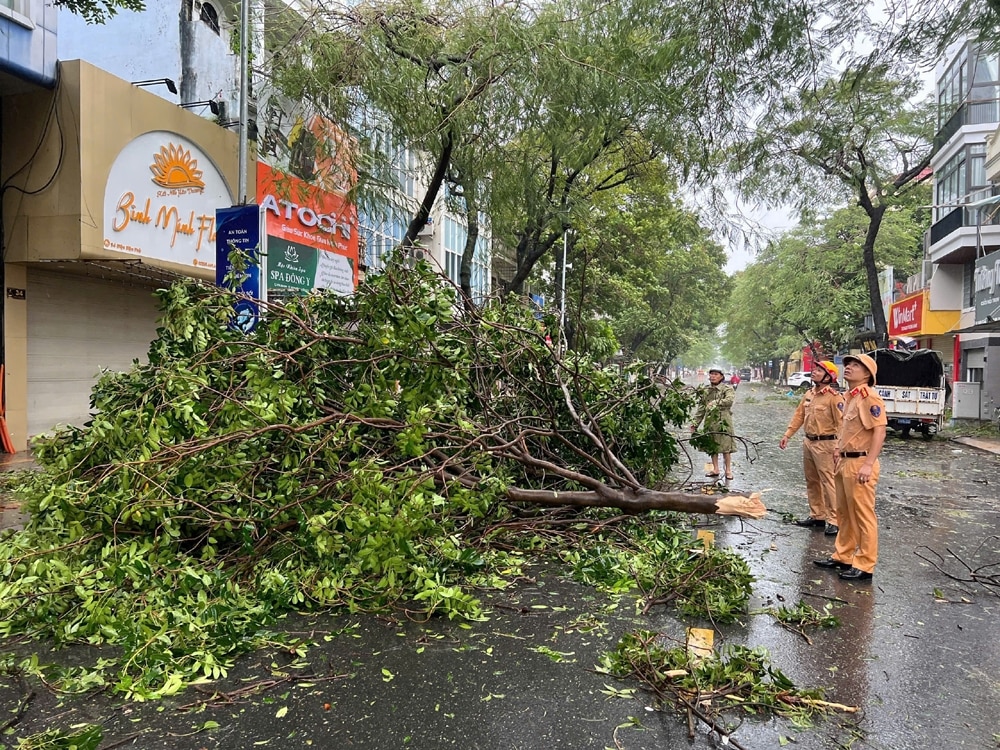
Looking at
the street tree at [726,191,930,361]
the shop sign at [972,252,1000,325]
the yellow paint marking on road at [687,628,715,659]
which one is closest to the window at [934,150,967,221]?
the street tree at [726,191,930,361]

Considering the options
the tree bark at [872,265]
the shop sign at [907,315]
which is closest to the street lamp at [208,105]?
the tree bark at [872,265]

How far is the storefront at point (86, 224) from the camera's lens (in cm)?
977

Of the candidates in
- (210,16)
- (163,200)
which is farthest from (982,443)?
(210,16)

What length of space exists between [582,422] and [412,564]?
2.28 metres

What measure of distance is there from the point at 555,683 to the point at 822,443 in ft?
14.9

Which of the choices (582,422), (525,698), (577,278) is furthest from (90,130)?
(577,278)

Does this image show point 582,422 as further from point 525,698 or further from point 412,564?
point 525,698

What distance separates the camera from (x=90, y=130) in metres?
9.86

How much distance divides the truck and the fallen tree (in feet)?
41.9

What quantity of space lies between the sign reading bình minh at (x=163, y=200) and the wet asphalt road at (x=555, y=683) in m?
8.83

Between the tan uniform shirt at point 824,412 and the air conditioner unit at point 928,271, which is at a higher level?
the air conditioner unit at point 928,271

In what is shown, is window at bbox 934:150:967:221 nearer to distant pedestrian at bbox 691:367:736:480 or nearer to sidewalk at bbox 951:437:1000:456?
sidewalk at bbox 951:437:1000:456

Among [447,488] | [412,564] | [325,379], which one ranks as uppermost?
[325,379]

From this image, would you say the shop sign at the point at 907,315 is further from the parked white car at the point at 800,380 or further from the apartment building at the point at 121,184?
the apartment building at the point at 121,184
